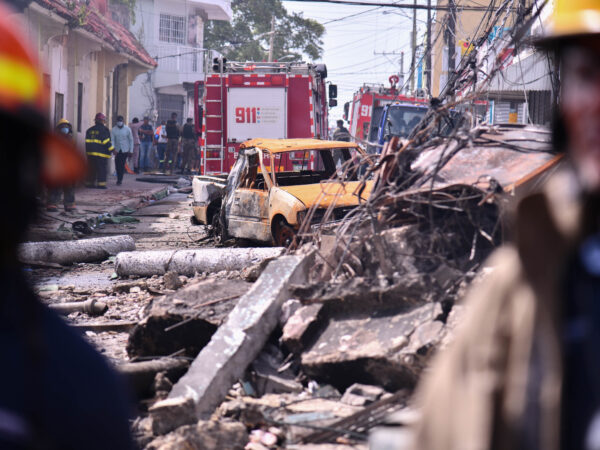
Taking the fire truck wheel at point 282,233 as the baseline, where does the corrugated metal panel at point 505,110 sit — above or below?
above

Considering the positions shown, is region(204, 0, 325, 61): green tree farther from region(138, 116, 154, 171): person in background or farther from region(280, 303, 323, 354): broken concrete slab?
region(280, 303, 323, 354): broken concrete slab

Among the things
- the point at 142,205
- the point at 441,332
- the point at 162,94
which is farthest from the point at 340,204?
the point at 162,94

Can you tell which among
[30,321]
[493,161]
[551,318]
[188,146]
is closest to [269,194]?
[493,161]

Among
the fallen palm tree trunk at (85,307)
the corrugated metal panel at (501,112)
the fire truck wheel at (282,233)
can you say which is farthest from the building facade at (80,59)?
the corrugated metal panel at (501,112)

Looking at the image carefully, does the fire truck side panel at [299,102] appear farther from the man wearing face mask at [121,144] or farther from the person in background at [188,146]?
the person in background at [188,146]

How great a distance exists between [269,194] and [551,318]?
992cm

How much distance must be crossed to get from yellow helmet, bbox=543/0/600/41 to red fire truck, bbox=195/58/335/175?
17150mm

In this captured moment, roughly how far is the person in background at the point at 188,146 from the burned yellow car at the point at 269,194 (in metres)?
17.2

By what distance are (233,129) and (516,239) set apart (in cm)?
1766

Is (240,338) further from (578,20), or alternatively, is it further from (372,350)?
(578,20)

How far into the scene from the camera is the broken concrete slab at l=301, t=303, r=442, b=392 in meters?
5.44

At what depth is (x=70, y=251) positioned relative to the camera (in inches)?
450

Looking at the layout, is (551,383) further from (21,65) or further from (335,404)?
(335,404)

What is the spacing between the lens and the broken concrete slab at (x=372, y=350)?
544cm
